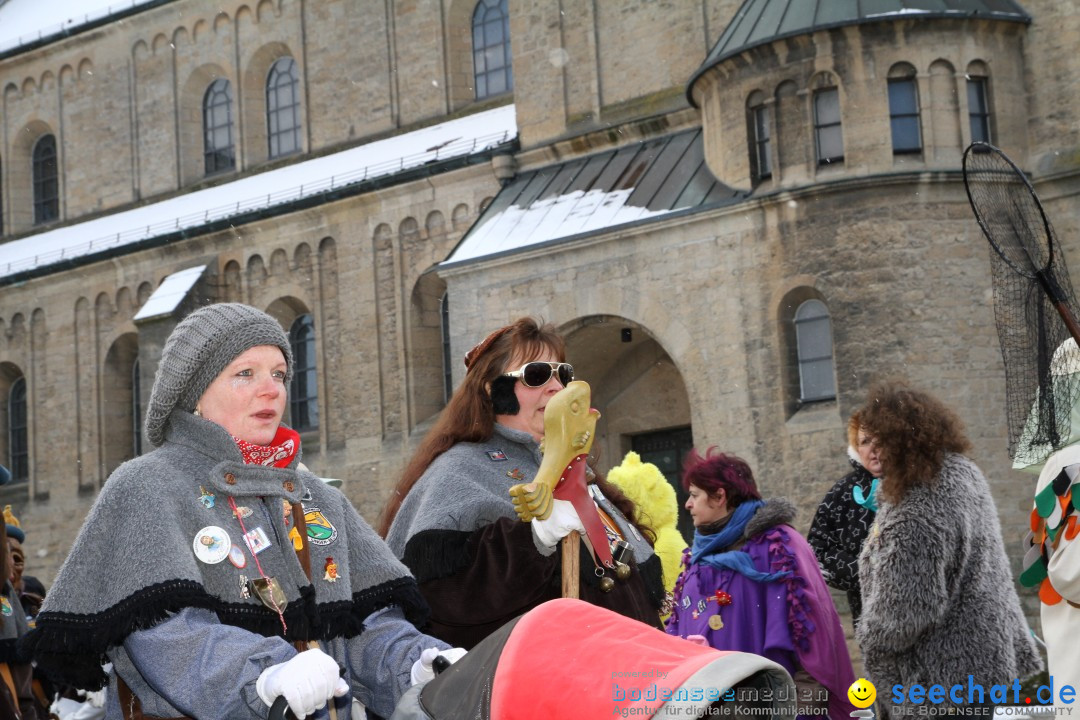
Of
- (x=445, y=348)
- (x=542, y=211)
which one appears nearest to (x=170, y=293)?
(x=445, y=348)

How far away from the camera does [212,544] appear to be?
3922 mm

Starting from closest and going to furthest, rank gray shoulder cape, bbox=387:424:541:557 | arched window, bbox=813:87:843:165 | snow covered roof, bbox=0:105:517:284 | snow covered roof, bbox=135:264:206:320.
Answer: gray shoulder cape, bbox=387:424:541:557 < arched window, bbox=813:87:843:165 < snow covered roof, bbox=0:105:517:284 < snow covered roof, bbox=135:264:206:320

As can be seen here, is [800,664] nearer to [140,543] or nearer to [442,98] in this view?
[140,543]

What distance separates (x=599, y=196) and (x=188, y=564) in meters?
15.5

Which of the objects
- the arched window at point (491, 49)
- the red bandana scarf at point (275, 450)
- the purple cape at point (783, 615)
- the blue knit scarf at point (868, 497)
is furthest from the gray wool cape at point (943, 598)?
the arched window at point (491, 49)

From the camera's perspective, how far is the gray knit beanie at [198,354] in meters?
4.13

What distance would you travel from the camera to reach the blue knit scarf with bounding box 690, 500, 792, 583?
7031 mm

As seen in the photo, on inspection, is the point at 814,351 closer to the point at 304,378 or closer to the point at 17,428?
the point at 304,378

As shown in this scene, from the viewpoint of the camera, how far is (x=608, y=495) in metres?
5.53

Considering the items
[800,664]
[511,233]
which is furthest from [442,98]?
[800,664]

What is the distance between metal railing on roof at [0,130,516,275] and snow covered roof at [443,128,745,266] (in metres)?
1.85

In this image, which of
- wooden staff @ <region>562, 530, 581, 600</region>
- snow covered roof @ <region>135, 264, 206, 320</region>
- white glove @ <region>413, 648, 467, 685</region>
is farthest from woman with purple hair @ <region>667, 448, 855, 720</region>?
snow covered roof @ <region>135, 264, 206, 320</region>

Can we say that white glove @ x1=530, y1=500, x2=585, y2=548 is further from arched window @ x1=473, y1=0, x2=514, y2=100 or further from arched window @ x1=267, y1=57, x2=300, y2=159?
arched window @ x1=267, y1=57, x2=300, y2=159

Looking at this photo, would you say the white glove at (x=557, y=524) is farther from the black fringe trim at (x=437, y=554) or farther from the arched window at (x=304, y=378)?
the arched window at (x=304, y=378)
